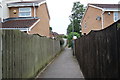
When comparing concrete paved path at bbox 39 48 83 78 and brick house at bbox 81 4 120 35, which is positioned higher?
brick house at bbox 81 4 120 35

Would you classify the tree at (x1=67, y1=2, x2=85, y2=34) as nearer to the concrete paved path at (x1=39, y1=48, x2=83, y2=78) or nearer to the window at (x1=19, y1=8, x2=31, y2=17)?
the window at (x1=19, y1=8, x2=31, y2=17)

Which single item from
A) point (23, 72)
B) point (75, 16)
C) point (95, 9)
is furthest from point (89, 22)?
point (75, 16)

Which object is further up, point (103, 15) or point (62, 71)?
point (103, 15)

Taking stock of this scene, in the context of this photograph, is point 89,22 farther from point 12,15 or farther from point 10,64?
point 10,64

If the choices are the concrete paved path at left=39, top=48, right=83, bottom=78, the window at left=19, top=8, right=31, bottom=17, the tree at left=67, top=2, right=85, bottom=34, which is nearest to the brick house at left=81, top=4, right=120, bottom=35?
the window at left=19, top=8, right=31, bottom=17

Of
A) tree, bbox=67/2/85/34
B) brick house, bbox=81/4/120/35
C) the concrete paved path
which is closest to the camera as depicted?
the concrete paved path

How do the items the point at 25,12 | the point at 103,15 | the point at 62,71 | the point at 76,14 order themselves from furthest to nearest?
the point at 76,14, the point at 103,15, the point at 25,12, the point at 62,71

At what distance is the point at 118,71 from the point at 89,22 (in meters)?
30.6

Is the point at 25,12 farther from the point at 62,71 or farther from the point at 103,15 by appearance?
the point at 62,71

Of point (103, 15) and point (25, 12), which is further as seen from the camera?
point (103, 15)

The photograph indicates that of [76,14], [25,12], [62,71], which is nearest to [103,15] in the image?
[25,12]

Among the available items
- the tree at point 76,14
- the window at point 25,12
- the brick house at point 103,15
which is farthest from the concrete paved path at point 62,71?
the tree at point 76,14

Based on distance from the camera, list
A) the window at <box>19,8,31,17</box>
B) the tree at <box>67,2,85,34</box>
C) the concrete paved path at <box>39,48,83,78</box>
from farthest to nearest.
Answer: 1. the tree at <box>67,2,85,34</box>
2. the window at <box>19,8,31,17</box>
3. the concrete paved path at <box>39,48,83,78</box>

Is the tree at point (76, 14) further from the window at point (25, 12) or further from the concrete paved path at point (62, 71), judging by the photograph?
the concrete paved path at point (62, 71)
